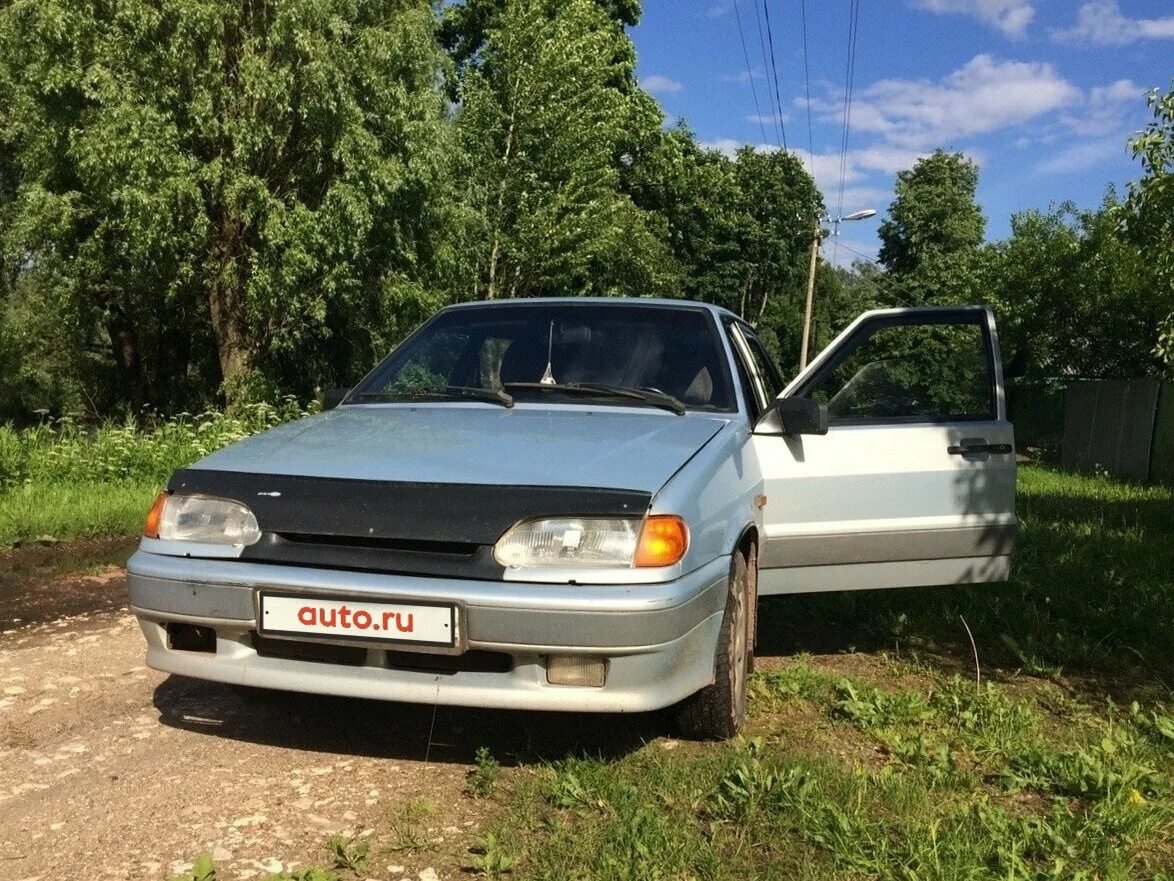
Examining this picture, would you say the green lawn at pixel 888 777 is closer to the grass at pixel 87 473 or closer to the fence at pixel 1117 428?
the grass at pixel 87 473

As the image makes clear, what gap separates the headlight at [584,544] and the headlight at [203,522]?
0.77 metres

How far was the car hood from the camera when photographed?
10.1 feet

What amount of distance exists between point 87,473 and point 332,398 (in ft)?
21.9

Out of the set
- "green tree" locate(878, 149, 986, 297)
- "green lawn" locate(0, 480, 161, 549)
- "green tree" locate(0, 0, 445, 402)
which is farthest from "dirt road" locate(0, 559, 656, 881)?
"green tree" locate(878, 149, 986, 297)

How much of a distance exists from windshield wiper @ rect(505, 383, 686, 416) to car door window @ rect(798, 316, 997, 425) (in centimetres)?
90

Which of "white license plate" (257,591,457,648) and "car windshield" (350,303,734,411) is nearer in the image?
"white license plate" (257,591,457,648)

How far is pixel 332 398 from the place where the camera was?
455 cm

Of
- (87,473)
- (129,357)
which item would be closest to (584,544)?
(87,473)

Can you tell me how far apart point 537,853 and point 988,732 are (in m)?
1.85

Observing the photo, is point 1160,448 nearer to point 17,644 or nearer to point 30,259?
point 17,644

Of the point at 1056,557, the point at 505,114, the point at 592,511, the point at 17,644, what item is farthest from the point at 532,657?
the point at 505,114

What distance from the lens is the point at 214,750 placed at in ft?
11.2

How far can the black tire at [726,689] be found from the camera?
340 centimetres

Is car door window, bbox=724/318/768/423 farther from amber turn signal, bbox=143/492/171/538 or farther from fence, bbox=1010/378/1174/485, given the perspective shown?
fence, bbox=1010/378/1174/485
